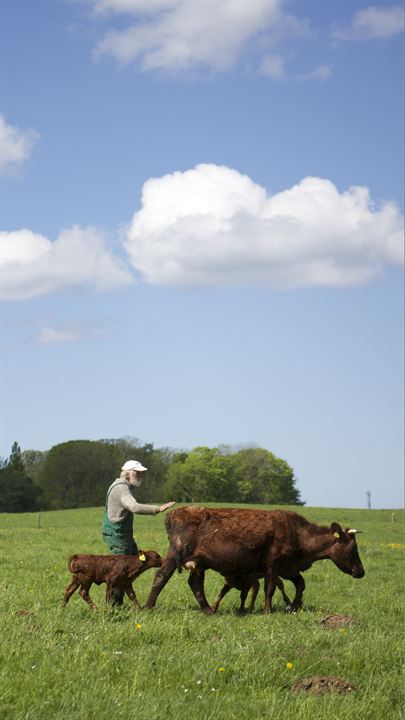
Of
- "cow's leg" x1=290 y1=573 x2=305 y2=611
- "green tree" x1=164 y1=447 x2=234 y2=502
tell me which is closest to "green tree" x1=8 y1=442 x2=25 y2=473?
"green tree" x1=164 y1=447 x2=234 y2=502

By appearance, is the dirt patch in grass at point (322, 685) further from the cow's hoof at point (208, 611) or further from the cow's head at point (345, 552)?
the cow's head at point (345, 552)

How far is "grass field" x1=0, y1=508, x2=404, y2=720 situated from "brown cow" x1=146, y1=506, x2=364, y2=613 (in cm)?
61

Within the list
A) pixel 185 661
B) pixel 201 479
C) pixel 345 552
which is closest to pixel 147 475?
pixel 201 479

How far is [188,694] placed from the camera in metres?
8.74

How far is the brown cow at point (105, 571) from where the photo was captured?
13.6m

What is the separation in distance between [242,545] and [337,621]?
199cm

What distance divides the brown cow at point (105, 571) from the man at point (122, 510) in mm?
410

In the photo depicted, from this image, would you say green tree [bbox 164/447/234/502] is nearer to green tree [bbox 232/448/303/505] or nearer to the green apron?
green tree [bbox 232/448/303/505]

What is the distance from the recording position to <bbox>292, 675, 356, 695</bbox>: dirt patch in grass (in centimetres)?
940

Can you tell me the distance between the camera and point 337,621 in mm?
13977

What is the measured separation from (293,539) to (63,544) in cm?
1544

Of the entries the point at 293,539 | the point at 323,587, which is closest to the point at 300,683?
the point at 293,539

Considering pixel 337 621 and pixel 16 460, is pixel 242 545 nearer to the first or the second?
pixel 337 621

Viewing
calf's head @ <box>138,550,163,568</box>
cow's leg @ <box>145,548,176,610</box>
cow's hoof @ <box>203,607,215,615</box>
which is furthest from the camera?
cow's leg @ <box>145,548,176,610</box>
